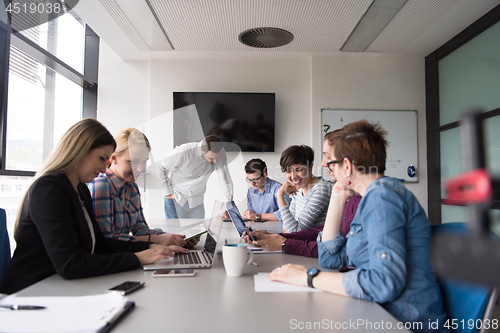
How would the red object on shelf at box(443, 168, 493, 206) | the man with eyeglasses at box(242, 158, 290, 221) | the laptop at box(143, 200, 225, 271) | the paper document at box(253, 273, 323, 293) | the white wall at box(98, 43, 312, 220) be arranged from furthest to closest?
the white wall at box(98, 43, 312, 220), the man with eyeglasses at box(242, 158, 290, 221), the laptop at box(143, 200, 225, 271), the paper document at box(253, 273, 323, 293), the red object on shelf at box(443, 168, 493, 206)

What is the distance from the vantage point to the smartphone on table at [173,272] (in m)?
1.13

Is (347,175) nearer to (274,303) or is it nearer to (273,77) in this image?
(274,303)

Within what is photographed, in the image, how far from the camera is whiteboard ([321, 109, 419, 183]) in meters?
4.20

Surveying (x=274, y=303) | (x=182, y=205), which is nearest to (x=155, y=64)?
(x=182, y=205)

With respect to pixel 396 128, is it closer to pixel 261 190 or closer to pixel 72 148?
pixel 261 190

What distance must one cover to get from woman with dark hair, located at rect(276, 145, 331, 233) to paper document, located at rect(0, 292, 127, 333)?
1383mm

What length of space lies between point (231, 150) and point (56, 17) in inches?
94.1

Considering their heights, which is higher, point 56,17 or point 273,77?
point 56,17

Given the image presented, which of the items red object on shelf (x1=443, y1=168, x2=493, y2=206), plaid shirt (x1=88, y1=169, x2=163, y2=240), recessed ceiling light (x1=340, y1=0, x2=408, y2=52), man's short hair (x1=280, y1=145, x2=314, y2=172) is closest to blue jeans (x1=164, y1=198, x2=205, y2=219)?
plaid shirt (x1=88, y1=169, x2=163, y2=240)

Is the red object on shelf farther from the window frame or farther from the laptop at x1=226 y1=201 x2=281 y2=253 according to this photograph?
the window frame

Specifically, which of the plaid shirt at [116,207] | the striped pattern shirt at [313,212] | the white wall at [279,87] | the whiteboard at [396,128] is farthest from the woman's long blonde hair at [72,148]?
the whiteboard at [396,128]

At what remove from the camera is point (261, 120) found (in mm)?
4270

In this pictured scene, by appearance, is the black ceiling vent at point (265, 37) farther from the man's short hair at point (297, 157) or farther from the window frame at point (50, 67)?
the window frame at point (50, 67)

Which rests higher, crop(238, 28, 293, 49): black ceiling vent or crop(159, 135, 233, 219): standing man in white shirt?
crop(238, 28, 293, 49): black ceiling vent
